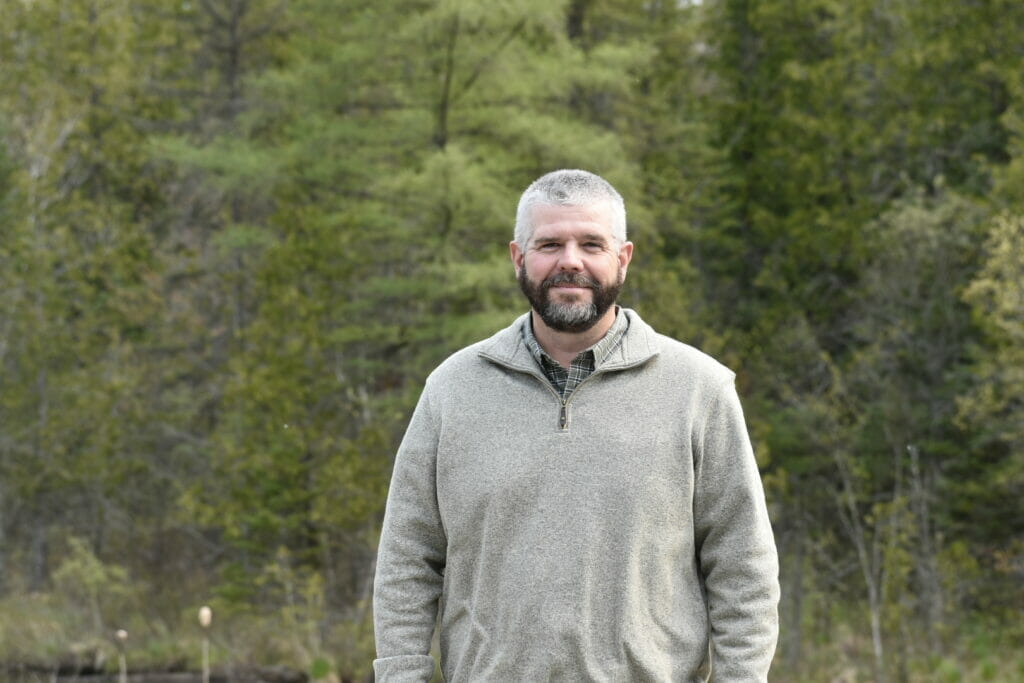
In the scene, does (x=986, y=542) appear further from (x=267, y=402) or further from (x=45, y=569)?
(x=45, y=569)

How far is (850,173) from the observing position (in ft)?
86.6

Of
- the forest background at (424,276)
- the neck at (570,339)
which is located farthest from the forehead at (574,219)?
the forest background at (424,276)

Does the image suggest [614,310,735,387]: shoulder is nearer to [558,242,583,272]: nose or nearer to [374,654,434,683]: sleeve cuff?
[558,242,583,272]: nose

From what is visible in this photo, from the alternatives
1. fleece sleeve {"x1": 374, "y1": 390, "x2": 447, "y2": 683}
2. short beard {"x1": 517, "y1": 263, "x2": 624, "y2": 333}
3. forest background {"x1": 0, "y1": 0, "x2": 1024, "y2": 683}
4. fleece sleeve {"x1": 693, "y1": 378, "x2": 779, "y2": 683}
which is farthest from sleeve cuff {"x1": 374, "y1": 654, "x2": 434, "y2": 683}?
forest background {"x1": 0, "y1": 0, "x2": 1024, "y2": 683}

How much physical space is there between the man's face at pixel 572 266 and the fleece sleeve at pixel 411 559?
330 millimetres

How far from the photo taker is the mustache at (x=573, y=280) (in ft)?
9.71

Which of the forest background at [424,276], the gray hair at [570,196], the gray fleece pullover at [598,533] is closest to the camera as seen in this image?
the gray fleece pullover at [598,533]

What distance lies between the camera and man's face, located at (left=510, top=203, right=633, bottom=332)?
2967 mm

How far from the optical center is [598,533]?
2.88 m

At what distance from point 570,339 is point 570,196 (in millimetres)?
268

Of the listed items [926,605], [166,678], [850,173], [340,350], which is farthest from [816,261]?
[166,678]

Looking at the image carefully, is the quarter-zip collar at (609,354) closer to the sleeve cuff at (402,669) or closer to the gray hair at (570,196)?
the gray hair at (570,196)

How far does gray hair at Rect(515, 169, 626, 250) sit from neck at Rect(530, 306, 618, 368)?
15 centimetres

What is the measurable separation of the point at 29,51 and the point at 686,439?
23335mm
